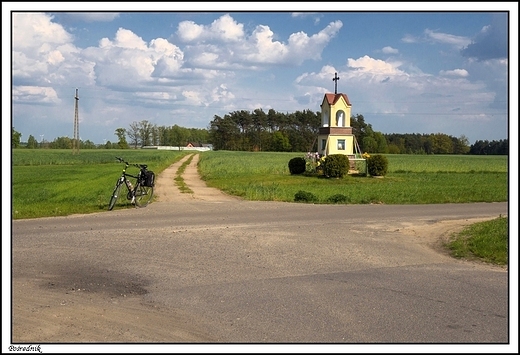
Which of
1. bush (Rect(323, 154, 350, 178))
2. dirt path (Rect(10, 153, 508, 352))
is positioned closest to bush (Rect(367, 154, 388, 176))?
bush (Rect(323, 154, 350, 178))

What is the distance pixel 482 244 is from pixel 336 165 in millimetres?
19432

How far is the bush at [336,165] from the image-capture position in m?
30.1

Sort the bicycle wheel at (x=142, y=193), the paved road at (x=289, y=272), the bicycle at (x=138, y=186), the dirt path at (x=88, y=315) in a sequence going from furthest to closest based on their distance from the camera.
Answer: the bicycle wheel at (x=142, y=193) → the bicycle at (x=138, y=186) → the paved road at (x=289, y=272) → the dirt path at (x=88, y=315)

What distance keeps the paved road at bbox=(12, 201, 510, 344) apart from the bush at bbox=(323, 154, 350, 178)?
1458 centimetres

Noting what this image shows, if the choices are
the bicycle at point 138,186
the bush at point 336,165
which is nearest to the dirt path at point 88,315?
the bicycle at point 138,186

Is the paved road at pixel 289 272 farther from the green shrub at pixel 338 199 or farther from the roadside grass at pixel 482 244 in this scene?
the green shrub at pixel 338 199

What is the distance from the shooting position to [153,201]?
64.9 feet

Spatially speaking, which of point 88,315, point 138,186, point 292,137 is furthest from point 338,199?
point 292,137

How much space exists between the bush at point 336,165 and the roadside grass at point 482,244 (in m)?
17.1

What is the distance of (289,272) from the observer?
8.79 meters

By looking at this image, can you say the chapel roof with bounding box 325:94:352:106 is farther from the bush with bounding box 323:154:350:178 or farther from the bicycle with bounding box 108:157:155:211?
the bicycle with bounding box 108:157:155:211

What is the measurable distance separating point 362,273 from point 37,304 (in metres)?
4.52

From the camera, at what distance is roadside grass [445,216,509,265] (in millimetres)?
9969

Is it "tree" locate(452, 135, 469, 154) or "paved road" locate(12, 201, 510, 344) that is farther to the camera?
"tree" locate(452, 135, 469, 154)
